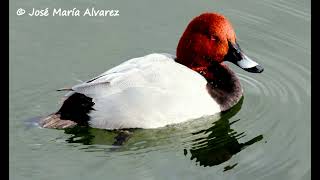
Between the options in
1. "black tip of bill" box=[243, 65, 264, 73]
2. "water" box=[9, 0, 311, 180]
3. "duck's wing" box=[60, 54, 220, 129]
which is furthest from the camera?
"black tip of bill" box=[243, 65, 264, 73]

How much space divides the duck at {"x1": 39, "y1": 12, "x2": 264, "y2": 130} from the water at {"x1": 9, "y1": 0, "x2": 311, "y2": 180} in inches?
4.4

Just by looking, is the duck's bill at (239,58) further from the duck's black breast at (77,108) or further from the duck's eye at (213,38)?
the duck's black breast at (77,108)

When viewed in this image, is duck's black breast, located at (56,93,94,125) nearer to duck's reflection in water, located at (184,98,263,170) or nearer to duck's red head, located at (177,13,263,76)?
duck's reflection in water, located at (184,98,263,170)

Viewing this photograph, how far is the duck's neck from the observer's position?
5.83 metres

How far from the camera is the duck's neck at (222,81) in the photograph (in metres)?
5.83

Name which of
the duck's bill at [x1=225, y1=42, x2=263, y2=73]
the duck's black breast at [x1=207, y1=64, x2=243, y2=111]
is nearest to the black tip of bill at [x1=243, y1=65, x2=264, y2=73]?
the duck's bill at [x1=225, y1=42, x2=263, y2=73]

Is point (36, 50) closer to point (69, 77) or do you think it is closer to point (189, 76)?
point (69, 77)

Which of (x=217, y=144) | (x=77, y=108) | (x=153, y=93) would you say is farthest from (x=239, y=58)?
(x=77, y=108)

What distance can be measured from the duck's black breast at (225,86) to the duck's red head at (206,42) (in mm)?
108

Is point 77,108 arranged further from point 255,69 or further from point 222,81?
point 255,69

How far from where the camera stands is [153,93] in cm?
538

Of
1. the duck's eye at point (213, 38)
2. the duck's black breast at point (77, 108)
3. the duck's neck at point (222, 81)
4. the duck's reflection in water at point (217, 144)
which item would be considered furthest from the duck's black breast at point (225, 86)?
the duck's black breast at point (77, 108)

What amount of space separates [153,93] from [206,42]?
720 millimetres

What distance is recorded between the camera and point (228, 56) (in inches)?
233
